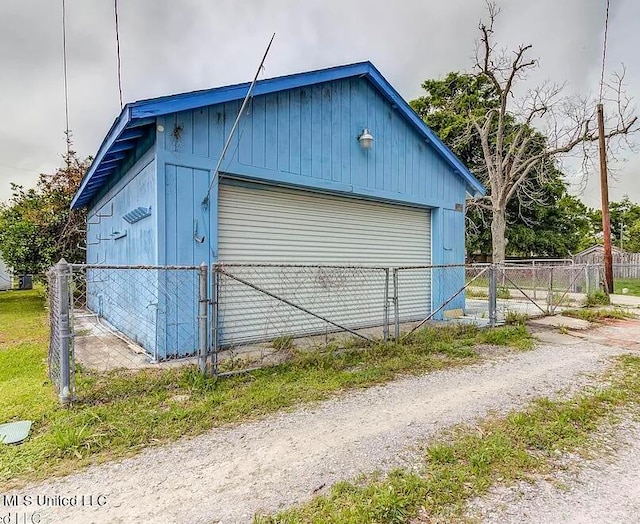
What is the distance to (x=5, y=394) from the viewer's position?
11.8 ft

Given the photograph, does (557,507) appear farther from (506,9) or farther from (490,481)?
(506,9)

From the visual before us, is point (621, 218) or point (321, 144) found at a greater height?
point (621, 218)

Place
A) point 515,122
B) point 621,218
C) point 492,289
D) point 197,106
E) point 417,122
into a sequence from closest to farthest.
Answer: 1. point 197,106
2. point 492,289
3. point 417,122
4. point 515,122
5. point 621,218

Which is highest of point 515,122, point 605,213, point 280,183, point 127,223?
point 515,122

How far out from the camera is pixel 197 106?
195 inches

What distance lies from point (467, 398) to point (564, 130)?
20413 millimetres

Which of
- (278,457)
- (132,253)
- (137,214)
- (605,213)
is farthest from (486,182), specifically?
(278,457)

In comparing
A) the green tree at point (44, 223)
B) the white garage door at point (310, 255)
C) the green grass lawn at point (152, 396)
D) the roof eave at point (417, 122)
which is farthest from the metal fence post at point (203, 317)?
the green tree at point (44, 223)

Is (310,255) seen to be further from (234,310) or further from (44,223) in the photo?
(44,223)

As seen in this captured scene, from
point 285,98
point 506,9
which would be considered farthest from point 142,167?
point 506,9

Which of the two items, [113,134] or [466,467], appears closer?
[466,467]

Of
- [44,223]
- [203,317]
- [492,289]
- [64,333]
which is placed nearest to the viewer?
[64,333]

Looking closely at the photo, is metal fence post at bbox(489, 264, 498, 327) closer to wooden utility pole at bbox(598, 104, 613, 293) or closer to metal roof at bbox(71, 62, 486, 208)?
metal roof at bbox(71, 62, 486, 208)

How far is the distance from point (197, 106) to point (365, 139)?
314 cm
